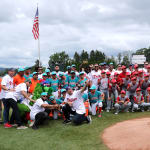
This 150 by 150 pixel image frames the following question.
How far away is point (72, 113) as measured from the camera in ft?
23.1

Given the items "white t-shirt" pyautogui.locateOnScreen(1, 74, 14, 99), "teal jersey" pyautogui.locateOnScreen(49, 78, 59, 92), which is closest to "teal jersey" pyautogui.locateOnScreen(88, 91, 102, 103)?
"teal jersey" pyautogui.locateOnScreen(49, 78, 59, 92)

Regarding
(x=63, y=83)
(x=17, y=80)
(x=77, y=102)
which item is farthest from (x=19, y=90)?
(x=63, y=83)

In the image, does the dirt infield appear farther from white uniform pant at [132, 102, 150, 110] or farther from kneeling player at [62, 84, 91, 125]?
white uniform pant at [132, 102, 150, 110]

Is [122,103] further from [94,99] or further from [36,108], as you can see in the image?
[36,108]

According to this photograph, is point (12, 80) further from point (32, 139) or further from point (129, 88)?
point (129, 88)

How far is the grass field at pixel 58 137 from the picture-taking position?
477 centimetres

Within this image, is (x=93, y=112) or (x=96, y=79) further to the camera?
(x=96, y=79)

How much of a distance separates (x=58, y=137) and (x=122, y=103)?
11.8ft

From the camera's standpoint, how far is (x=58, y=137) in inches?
215

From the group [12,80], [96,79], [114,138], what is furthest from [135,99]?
[12,80]

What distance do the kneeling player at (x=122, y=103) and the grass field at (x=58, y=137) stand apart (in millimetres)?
947

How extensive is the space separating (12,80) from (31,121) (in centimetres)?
159

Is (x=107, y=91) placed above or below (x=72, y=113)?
above

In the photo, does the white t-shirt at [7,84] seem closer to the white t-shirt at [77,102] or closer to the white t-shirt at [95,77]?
the white t-shirt at [77,102]
